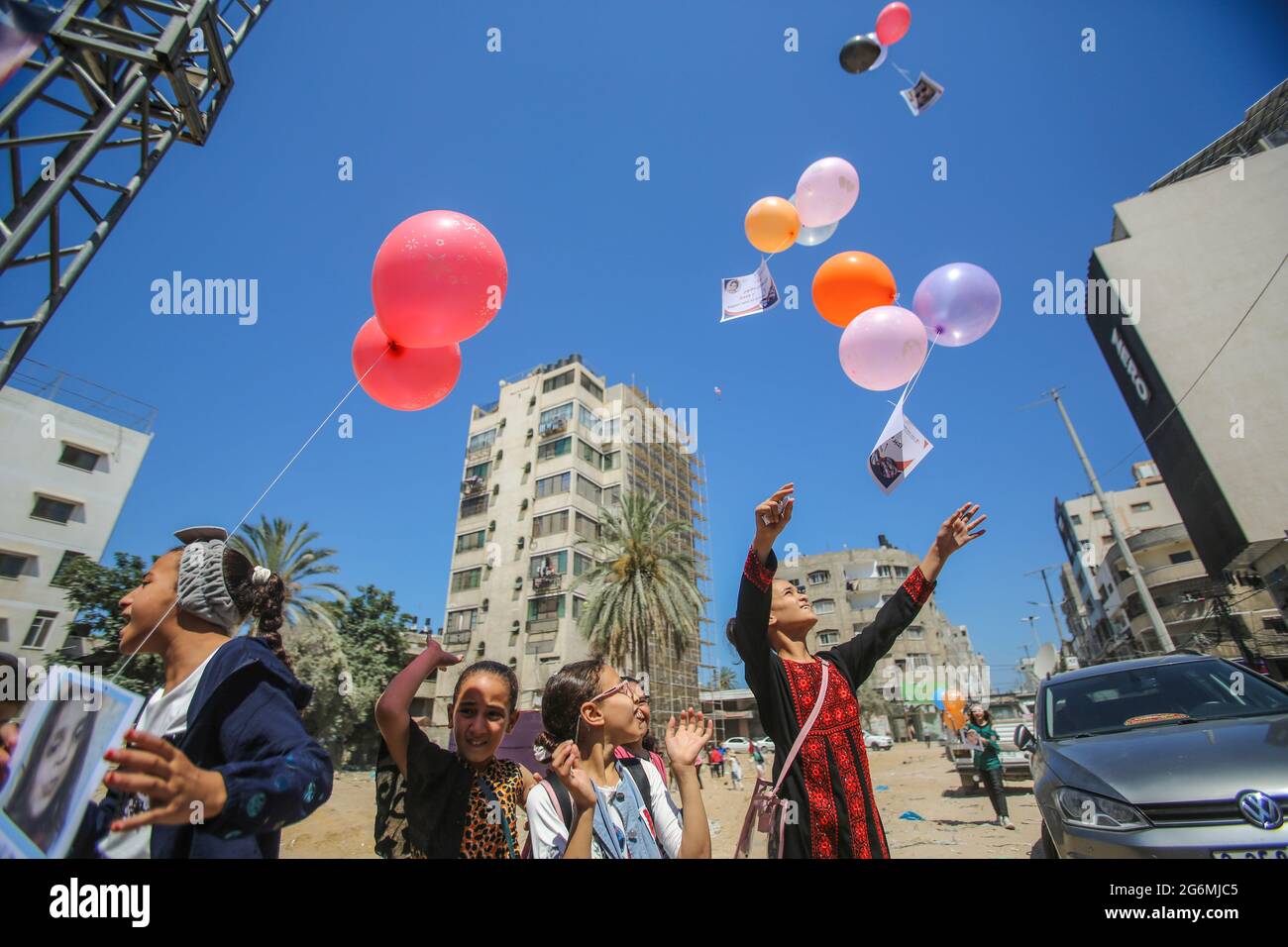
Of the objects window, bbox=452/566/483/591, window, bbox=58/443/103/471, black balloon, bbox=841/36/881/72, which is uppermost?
window, bbox=58/443/103/471

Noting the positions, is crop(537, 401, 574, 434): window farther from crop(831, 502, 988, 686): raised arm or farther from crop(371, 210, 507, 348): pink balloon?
crop(831, 502, 988, 686): raised arm

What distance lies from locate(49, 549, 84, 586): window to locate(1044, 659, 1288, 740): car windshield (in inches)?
1283

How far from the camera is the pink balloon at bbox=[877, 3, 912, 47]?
21.6ft

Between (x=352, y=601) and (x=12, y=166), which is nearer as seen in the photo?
(x=12, y=166)

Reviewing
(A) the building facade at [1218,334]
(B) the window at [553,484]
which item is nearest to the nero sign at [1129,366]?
(A) the building facade at [1218,334]

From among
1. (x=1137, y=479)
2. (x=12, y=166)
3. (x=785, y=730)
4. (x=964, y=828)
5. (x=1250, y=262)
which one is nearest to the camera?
(x=785, y=730)

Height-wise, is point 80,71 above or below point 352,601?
above

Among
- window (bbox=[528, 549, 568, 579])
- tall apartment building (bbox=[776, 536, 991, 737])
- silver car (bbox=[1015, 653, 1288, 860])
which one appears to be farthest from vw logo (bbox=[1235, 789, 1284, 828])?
tall apartment building (bbox=[776, 536, 991, 737])

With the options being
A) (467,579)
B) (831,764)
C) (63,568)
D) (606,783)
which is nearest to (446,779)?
(606,783)
